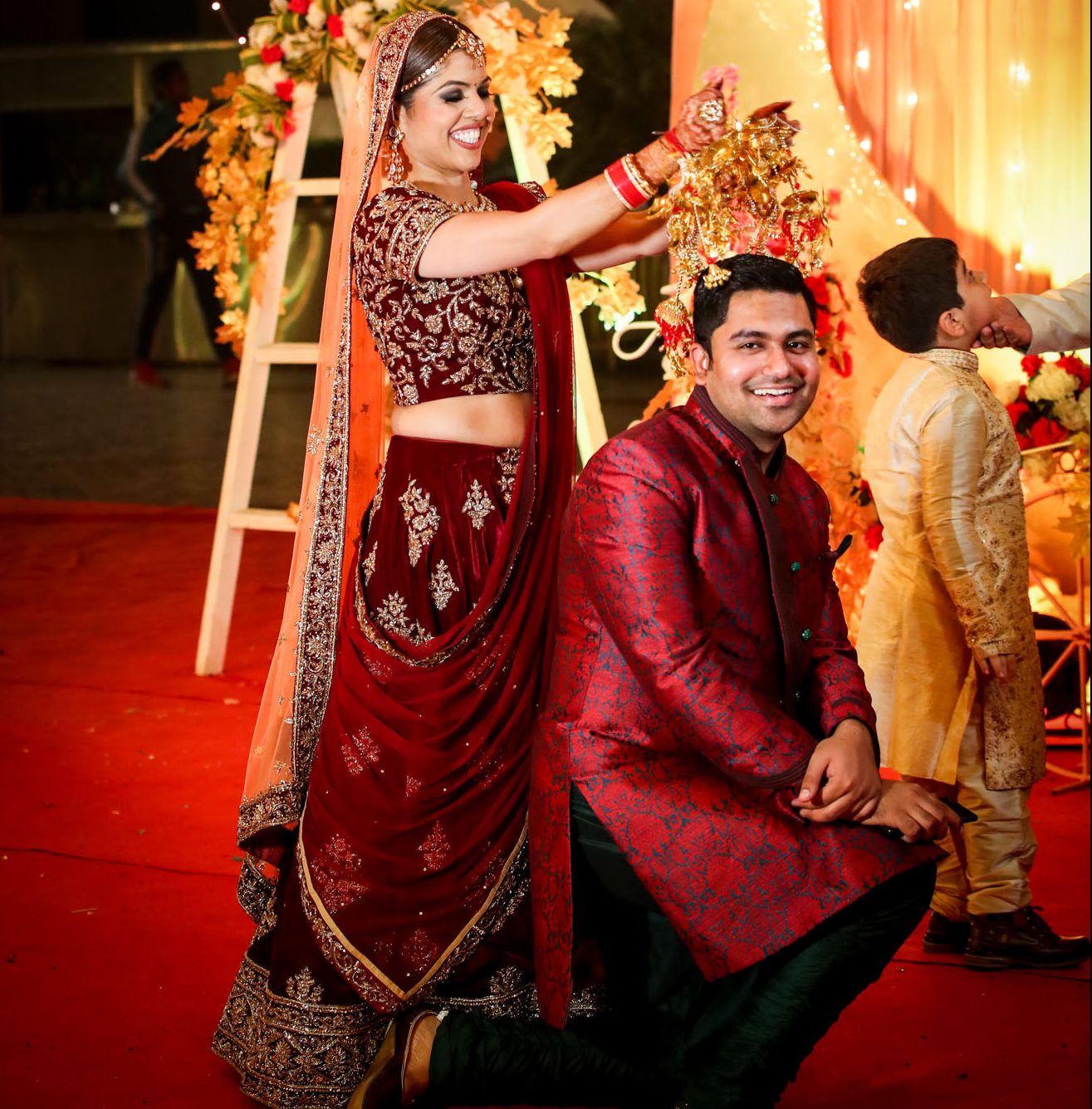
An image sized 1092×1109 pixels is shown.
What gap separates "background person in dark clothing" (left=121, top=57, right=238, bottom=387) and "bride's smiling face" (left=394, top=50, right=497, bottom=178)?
9075 mm

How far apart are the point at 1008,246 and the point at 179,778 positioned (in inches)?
120

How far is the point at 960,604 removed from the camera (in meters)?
2.95

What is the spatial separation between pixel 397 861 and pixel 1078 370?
2.54 m

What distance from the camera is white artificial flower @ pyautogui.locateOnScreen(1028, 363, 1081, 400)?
4.05 meters

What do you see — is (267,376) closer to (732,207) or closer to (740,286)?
(732,207)

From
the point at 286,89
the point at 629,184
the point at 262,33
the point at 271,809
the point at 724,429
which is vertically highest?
the point at 262,33

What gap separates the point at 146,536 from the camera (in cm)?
769

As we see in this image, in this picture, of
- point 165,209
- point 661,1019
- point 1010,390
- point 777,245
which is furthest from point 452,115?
point 165,209

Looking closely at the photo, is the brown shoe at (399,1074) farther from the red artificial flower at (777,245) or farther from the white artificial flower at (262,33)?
the white artificial flower at (262,33)

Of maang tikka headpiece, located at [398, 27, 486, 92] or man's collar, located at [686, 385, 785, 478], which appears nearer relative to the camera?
man's collar, located at [686, 385, 785, 478]

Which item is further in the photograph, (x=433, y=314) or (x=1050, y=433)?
(x=1050, y=433)

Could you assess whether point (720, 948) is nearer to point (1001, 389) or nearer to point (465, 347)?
point (465, 347)

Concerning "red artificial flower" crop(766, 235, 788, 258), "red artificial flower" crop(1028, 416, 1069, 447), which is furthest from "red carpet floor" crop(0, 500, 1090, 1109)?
"red artificial flower" crop(766, 235, 788, 258)

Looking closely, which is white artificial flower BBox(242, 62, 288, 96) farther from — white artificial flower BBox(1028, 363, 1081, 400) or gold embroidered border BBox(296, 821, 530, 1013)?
gold embroidered border BBox(296, 821, 530, 1013)
